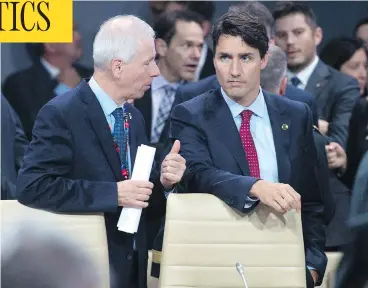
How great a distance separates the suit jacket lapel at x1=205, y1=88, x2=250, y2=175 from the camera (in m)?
3.17

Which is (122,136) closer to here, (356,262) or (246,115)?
(246,115)

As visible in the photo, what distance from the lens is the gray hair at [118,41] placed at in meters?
3.29

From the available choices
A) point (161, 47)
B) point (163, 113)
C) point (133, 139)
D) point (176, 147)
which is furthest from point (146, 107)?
A: point (176, 147)

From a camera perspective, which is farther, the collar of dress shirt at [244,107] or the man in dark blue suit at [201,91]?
the man in dark blue suit at [201,91]

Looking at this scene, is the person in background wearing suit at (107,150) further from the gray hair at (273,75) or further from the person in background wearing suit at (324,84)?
the person in background wearing suit at (324,84)

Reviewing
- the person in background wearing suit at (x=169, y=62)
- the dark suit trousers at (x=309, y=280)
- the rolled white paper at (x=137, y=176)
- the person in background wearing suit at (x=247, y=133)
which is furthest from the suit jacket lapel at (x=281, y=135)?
the person in background wearing suit at (x=169, y=62)

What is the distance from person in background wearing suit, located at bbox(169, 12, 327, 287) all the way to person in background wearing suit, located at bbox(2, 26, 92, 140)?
6.97 feet

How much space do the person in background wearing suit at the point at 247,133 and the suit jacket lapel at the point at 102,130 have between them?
256 millimetres

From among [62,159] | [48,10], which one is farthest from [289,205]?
[48,10]

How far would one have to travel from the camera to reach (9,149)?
433cm

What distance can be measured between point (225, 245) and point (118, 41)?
90 cm

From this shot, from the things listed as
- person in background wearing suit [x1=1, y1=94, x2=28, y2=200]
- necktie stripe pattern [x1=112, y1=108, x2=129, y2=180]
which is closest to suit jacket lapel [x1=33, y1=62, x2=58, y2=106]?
person in background wearing suit [x1=1, y1=94, x2=28, y2=200]

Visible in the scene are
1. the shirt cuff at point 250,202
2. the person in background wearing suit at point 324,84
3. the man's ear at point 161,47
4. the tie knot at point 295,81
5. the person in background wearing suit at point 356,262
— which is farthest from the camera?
the man's ear at point 161,47

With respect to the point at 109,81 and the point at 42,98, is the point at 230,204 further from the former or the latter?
the point at 42,98
